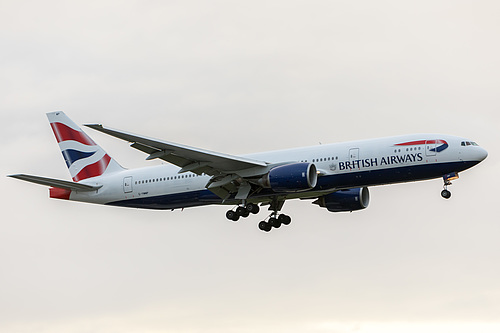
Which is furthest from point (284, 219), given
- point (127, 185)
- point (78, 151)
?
point (78, 151)

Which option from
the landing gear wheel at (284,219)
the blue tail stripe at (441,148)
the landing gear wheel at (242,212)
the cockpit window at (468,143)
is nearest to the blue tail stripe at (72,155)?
the landing gear wheel at (242,212)

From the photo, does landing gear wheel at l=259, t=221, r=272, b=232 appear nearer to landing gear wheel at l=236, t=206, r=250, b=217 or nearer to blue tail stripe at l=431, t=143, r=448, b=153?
landing gear wheel at l=236, t=206, r=250, b=217

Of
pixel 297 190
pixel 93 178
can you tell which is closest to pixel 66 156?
pixel 93 178

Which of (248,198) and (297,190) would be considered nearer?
(297,190)

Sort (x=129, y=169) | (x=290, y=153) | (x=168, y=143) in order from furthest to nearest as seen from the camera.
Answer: (x=129, y=169), (x=290, y=153), (x=168, y=143)

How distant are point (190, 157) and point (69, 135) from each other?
1303cm

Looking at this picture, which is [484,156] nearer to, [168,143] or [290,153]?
[290,153]

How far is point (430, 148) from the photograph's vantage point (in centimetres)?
4572

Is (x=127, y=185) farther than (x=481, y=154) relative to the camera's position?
Yes

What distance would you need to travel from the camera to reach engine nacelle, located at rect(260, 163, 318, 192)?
1801 inches

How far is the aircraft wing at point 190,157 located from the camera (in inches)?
1713

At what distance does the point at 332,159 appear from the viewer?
154ft

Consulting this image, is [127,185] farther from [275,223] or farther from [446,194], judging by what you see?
[446,194]

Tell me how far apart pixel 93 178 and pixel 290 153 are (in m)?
12.4
